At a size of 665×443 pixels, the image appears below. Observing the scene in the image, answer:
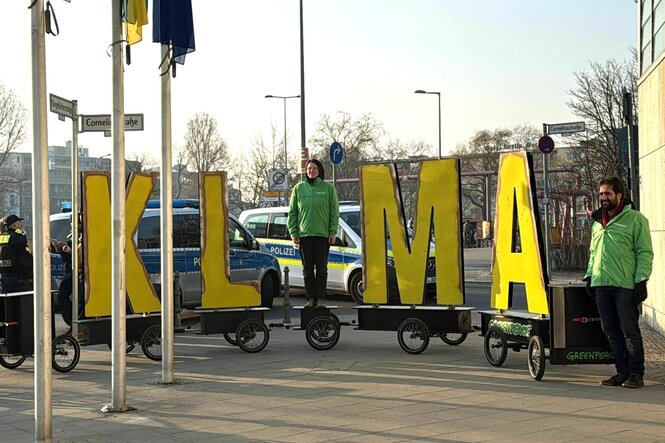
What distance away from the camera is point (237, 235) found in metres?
16.5

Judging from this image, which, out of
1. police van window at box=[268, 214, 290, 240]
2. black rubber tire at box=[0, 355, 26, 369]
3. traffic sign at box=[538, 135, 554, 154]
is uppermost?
traffic sign at box=[538, 135, 554, 154]

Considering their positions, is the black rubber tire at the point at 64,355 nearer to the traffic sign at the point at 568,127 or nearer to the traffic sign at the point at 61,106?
the traffic sign at the point at 61,106

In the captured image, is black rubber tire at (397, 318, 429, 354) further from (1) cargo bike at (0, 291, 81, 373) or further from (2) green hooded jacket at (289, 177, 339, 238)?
(1) cargo bike at (0, 291, 81, 373)

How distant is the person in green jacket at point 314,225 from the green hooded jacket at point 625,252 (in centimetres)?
406

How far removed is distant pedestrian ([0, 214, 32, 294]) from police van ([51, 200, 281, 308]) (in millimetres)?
2180

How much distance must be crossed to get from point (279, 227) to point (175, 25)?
11.3 metres

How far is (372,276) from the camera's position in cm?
1157

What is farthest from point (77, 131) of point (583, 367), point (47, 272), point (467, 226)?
point (467, 226)

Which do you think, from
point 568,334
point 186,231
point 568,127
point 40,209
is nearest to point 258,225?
point 186,231

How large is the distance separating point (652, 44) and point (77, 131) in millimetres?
8264

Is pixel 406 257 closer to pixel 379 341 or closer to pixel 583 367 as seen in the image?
pixel 379 341

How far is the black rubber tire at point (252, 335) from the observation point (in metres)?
11.5

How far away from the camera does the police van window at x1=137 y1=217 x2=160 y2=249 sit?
15133 mm

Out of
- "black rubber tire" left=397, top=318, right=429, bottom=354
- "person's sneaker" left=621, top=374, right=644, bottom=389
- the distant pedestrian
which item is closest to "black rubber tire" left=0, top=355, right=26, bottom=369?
the distant pedestrian
